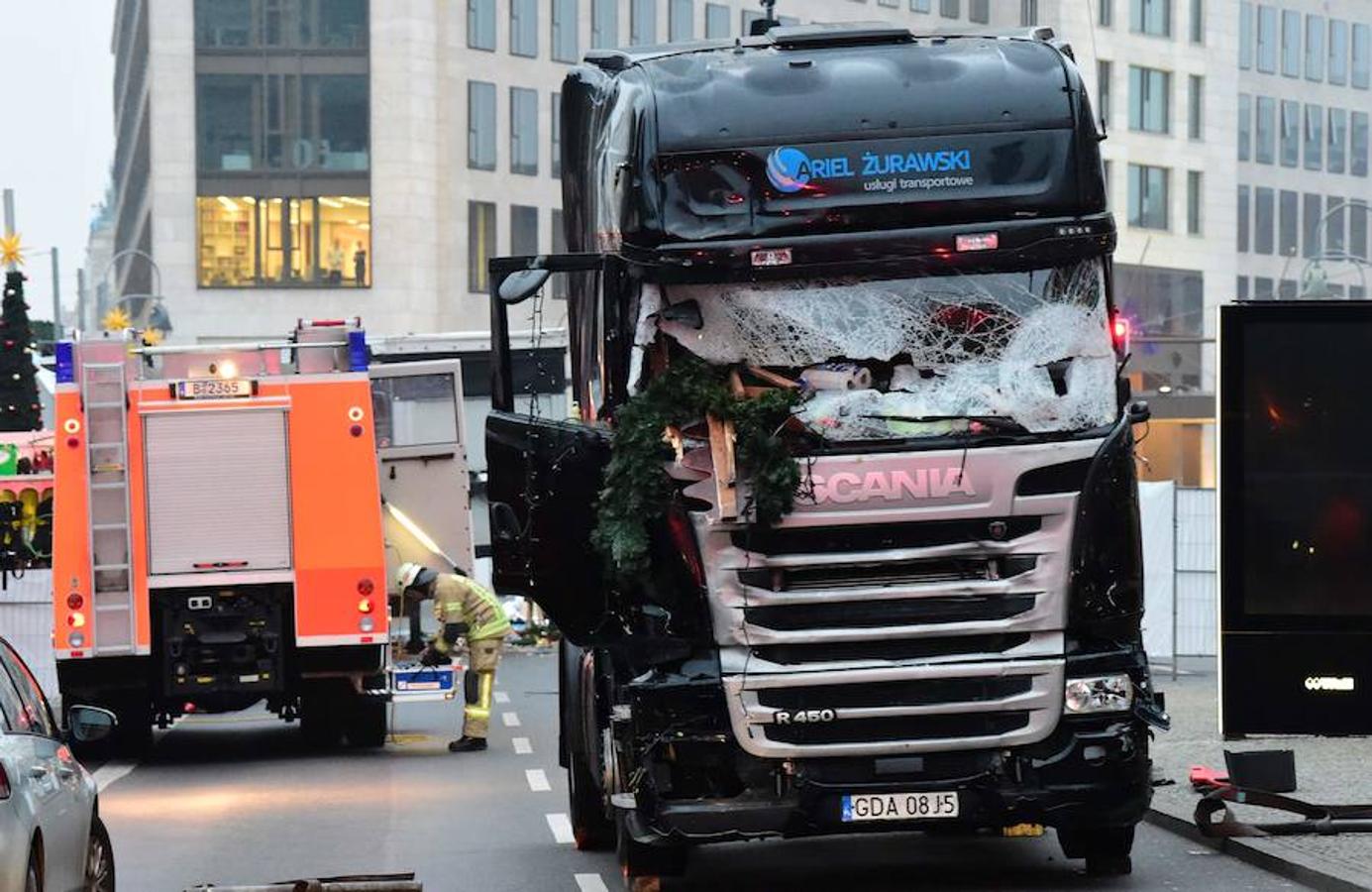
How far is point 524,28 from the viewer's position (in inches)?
2970

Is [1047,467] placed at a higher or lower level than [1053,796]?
higher

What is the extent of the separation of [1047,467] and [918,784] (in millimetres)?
1439

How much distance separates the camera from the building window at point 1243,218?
94.1 meters

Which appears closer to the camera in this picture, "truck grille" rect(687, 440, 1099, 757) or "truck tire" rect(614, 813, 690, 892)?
"truck grille" rect(687, 440, 1099, 757)

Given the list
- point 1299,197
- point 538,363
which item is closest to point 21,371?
point 538,363

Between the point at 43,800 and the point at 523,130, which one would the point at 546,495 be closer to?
the point at 43,800

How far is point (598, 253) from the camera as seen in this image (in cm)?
1198

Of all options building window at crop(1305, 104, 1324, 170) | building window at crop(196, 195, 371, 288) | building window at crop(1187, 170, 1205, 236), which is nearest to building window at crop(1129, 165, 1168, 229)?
building window at crop(1187, 170, 1205, 236)

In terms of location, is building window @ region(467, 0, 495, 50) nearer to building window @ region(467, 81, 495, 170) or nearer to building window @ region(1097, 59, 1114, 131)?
building window @ region(467, 81, 495, 170)

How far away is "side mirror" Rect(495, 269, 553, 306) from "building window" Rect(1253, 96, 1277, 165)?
3407 inches

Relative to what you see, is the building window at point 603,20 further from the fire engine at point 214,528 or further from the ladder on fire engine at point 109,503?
the ladder on fire engine at point 109,503

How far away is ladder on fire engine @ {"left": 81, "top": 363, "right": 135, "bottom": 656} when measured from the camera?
21141 millimetres

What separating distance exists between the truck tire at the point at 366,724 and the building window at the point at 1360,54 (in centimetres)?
8246

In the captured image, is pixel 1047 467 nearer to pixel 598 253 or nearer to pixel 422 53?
pixel 598 253
